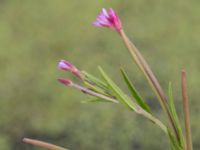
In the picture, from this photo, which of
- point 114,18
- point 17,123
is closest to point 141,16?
point 17,123

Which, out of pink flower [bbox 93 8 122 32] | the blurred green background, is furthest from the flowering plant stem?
the blurred green background

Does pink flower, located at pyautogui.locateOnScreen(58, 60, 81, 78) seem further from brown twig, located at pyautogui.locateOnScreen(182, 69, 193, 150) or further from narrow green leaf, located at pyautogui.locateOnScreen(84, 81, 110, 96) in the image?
brown twig, located at pyautogui.locateOnScreen(182, 69, 193, 150)

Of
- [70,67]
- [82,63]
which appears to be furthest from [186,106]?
[82,63]

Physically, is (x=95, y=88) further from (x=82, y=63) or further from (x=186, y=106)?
(x=82, y=63)

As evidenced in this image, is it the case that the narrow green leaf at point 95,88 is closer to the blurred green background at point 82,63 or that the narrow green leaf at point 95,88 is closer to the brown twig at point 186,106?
the brown twig at point 186,106

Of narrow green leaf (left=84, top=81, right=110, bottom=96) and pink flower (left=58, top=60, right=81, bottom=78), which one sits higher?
pink flower (left=58, top=60, right=81, bottom=78)

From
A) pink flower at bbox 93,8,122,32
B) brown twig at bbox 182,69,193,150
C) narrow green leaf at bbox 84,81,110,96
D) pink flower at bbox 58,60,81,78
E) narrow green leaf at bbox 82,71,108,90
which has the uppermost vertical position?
pink flower at bbox 93,8,122,32

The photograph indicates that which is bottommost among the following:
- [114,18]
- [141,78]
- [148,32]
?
[114,18]

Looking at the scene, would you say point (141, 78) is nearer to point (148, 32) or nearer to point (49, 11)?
point (148, 32)
